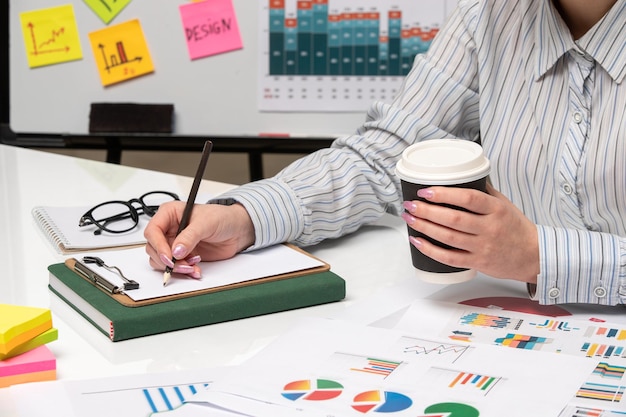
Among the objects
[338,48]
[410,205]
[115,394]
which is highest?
[338,48]

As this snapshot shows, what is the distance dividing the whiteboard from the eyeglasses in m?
0.72

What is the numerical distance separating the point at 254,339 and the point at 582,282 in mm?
336

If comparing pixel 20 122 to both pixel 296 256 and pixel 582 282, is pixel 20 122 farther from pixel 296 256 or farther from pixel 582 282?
pixel 582 282

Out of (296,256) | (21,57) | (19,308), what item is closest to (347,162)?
(296,256)

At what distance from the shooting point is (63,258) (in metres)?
1.04

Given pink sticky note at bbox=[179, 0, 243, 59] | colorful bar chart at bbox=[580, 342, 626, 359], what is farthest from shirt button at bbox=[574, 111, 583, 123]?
pink sticky note at bbox=[179, 0, 243, 59]

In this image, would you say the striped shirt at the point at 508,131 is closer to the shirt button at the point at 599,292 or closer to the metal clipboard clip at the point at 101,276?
the shirt button at the point at 599,292

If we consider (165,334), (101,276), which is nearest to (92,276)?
(101,276)

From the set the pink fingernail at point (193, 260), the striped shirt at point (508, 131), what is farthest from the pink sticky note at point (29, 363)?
the striped shirt at point (508, 131)

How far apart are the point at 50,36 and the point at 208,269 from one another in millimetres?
1237

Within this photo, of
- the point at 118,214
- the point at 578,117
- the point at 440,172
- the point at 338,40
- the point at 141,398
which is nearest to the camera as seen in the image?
the point at 141,398

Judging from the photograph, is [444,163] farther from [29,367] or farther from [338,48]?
[338,48]

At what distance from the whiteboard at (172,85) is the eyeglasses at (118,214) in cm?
72

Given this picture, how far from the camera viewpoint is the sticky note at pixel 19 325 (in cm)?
69
